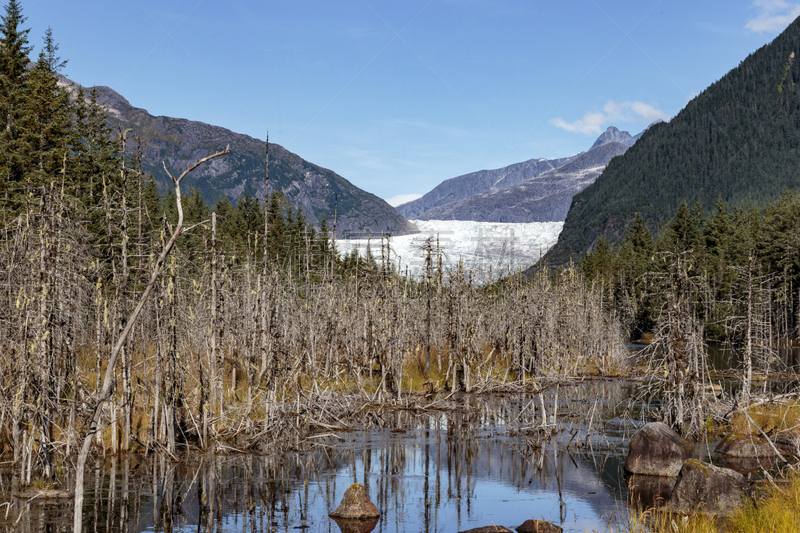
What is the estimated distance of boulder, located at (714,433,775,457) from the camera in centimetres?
2494

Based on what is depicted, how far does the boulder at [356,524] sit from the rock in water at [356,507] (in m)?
0.12

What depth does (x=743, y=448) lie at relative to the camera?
2517cm

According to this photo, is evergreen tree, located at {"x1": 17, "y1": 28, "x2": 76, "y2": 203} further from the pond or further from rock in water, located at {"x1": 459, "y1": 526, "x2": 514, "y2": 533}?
rock in water, located at {"x1": 459, "y1": 526, "x2": 514, "y2": 533}

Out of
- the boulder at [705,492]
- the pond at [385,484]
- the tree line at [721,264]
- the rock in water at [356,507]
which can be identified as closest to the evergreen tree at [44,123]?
the pond at [385,484]

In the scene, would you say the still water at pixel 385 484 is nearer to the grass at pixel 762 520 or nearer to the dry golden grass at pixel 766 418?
the grass at pixel 762 520

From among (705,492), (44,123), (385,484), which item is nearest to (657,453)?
(705,492)

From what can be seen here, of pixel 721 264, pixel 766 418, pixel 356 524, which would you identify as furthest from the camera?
pixel 721 264

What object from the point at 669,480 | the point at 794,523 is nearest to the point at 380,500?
the point at 669,480

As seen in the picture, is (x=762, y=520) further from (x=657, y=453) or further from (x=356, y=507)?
(x=657, y=453)

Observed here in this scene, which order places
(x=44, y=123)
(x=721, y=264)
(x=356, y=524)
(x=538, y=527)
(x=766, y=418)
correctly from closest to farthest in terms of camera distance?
(x=538, y=527)
(x=356, y=524)
(x=766, y=418)
(x=44, y=123)
(x=721, y=264)

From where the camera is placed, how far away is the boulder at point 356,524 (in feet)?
55.5

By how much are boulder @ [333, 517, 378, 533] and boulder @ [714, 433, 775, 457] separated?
15.2m

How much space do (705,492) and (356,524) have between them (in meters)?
9.11

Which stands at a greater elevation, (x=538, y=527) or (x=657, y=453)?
(x=538, y=527)
